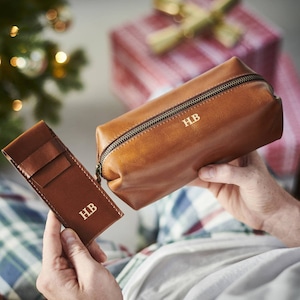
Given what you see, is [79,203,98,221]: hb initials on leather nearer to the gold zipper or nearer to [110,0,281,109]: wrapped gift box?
the gold zipper

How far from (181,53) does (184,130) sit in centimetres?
76

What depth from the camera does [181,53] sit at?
1487 mm

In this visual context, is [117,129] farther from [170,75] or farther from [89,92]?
[89,92]

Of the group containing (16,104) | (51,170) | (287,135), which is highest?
(16,104)

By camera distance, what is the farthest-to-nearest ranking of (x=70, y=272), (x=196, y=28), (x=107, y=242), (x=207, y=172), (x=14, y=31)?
(x=196, y=28) < (x=14, y=31) < (x=107, y=242) < (x=207, y=172) < (x=70, y=272)

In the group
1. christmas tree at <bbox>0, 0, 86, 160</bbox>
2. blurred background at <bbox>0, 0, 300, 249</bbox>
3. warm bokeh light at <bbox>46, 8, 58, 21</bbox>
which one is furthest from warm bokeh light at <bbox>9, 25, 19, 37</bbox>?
blurred background at <bbox>0, 0, 300, 249</bbox>

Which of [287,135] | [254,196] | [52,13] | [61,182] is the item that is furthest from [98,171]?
[287,135]

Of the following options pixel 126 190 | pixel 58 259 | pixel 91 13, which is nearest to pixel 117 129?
pixel 126 190

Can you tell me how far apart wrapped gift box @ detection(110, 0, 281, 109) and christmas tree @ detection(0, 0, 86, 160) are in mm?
193

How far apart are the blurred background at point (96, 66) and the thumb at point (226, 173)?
2.17 ft

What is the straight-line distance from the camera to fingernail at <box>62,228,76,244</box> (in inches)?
29.2

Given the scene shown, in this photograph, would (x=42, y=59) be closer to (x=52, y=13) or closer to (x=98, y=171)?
(x=52, y=13)

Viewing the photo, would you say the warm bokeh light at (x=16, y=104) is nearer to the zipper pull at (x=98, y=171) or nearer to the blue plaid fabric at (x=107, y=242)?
the blue plaid fabric at (x=107, y=242)

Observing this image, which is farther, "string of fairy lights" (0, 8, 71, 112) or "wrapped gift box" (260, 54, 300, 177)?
"wrapped gift box" (260, 54, 300, 177)
